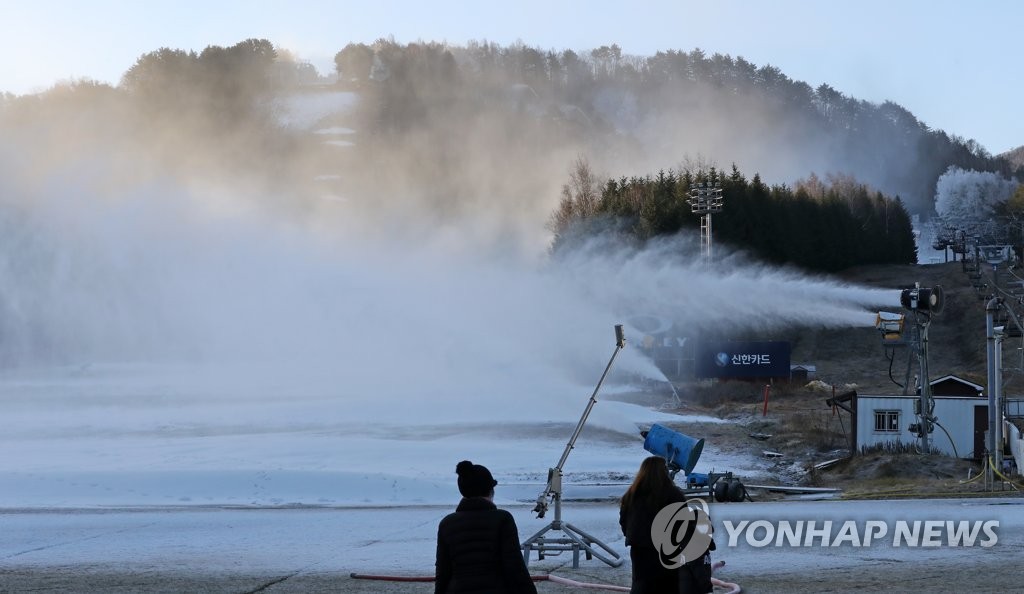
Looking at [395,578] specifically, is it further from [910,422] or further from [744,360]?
[744,360]

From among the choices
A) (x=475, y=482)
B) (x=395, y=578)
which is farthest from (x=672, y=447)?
(x=475, y=482)

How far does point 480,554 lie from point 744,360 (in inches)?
2390

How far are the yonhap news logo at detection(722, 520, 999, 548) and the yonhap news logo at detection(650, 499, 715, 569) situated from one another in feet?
27.0

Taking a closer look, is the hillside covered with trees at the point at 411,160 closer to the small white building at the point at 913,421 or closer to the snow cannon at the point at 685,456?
the small white building at the point at 913,421

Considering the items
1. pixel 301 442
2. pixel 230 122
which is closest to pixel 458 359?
pixel 301 442

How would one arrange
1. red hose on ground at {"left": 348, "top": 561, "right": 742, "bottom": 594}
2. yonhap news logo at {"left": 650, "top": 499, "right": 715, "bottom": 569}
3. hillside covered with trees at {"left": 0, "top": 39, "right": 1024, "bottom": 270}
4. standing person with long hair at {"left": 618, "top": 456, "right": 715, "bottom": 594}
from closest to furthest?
yonhap news logo at {"left": 650, "top": 499, "right": 715, "bottom": 569}
standing person with long hair at {"left": 618, "top": 456, "right": 715, "bottom": 594}
red hose on ground at {"left": 348, "top": 561, "right": 742, "bottom": 594}
hillside covered with trees at {"left": 0, "top": 39, "right": 1024, "bottom": 270}

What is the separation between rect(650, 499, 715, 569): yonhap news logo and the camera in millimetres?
8469

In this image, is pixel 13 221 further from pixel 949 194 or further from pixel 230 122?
pixel 949 194

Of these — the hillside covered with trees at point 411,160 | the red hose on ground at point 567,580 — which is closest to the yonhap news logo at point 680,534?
the red hose on ground at point 567,580

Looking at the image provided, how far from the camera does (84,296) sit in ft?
229

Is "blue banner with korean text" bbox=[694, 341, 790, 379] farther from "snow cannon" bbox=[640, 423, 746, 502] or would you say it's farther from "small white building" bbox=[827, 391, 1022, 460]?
"snow cannon" bbox=[640, 423, 746, 502]

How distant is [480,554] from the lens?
7676mm

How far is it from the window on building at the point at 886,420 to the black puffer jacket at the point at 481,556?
32.3 m

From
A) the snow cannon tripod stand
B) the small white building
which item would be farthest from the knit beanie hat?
the small white building
